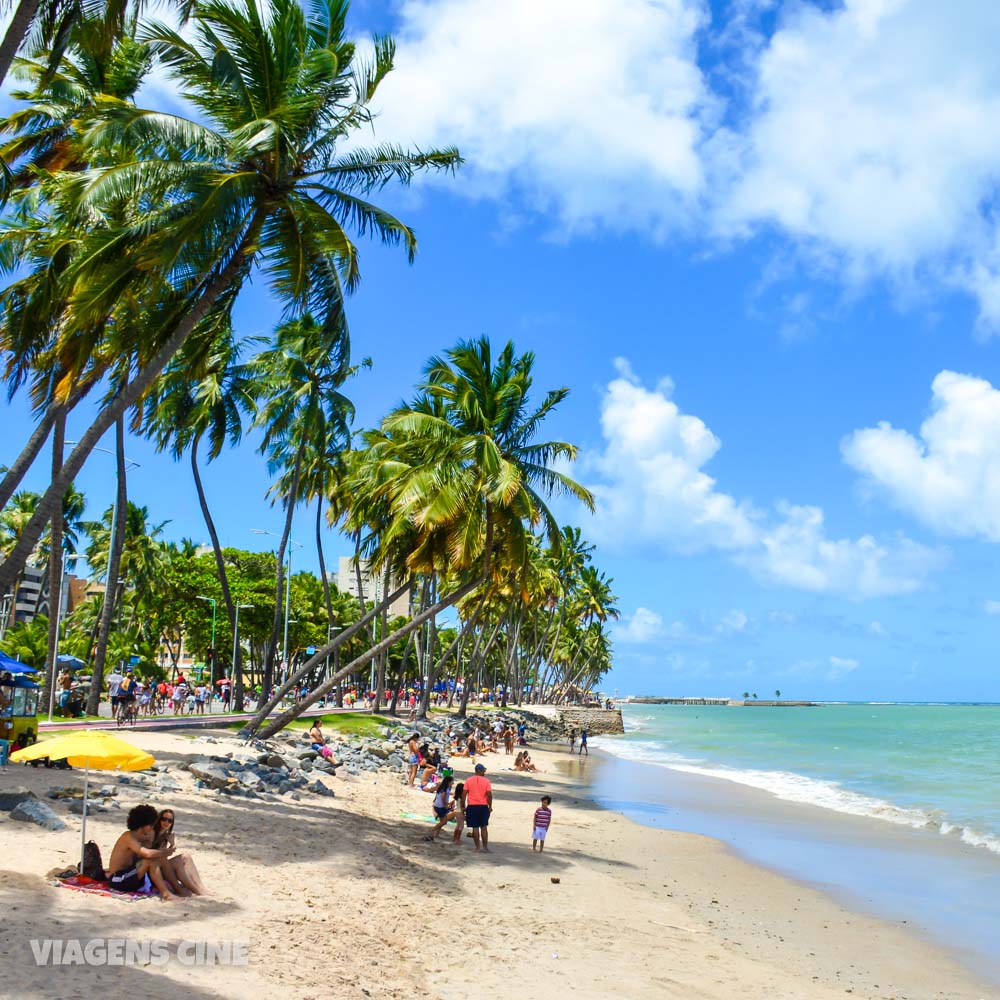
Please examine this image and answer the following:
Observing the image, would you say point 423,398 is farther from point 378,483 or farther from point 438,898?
point 438,898

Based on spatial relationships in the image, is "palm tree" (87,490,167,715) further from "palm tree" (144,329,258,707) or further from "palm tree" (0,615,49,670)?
"palm tree" (144,329,258,707)

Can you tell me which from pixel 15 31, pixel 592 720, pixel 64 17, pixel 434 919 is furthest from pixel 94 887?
pixel 592 720

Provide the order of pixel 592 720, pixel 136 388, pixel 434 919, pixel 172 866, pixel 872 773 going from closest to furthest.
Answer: pixel 172 866, pixel 434 919, pixel 136 388, pixel 872 773, pixel 592 720

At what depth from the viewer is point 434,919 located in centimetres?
1047

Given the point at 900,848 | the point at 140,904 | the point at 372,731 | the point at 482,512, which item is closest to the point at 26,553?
the point at 140,904

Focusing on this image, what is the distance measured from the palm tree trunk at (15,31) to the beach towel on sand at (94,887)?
809 centimetres

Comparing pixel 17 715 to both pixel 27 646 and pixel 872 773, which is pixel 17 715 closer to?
pixel 27 646

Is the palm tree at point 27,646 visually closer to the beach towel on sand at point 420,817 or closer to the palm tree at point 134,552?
the palm tree at point 134,552

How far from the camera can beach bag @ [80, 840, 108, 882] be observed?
28.3ft

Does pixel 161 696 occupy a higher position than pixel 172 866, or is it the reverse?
pixel 172 866

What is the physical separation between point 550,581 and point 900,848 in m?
42.3

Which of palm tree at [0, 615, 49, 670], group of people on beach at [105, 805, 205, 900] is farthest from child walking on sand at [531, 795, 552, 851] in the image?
palm tree at [0, 615, 49, 670]

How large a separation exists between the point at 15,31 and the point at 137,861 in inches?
339

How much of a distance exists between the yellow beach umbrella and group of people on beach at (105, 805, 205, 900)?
0.44m
